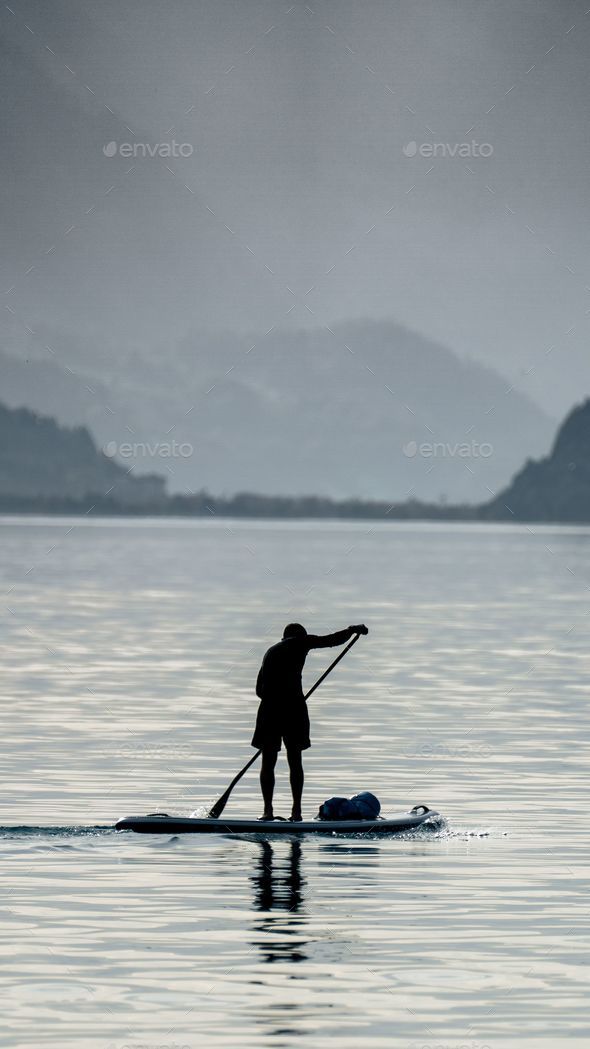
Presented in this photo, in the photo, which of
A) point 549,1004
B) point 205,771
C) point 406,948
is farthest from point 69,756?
point 549,1004

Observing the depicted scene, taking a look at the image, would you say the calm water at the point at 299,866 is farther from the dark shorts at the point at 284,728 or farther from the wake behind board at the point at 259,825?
the dark shorts at the point at 284,728

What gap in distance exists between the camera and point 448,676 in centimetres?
4119

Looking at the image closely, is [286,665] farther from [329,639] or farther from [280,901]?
[280,901]

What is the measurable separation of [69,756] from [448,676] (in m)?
16.0

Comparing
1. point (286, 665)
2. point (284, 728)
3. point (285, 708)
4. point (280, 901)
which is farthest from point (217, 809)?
point (280, 901)

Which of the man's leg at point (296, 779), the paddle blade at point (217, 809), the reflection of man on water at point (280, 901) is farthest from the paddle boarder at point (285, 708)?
the reflection of man on water at point (280, 901)

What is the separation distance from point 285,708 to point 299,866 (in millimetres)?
2385

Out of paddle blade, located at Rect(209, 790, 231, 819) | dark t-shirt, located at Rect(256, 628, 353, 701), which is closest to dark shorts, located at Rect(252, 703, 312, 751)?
dark t-shirt, located at Rect(256, 628, 353, 701)

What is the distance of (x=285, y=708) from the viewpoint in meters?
19.9

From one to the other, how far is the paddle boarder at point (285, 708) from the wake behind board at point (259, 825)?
26 centimetres

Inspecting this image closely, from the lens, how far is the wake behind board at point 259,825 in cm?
1941

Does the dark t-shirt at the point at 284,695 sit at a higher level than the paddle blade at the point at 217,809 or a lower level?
higher

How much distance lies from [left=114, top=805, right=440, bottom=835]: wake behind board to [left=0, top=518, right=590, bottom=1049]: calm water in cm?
23

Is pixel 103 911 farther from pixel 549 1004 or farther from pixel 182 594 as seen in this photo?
pixel 182 594
